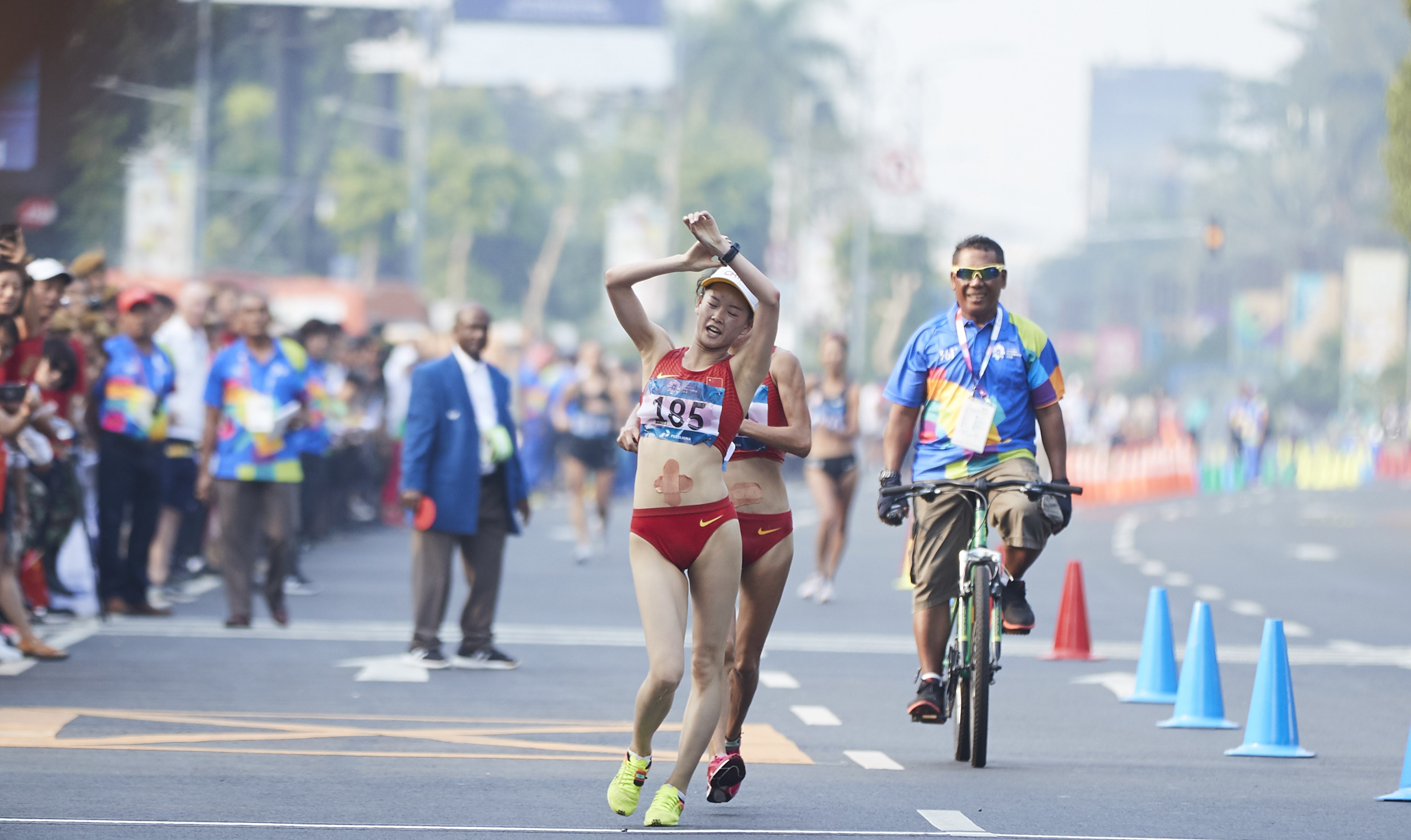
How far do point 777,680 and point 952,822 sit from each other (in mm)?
4719

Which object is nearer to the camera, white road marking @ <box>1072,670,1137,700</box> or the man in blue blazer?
white road marking @ <box>1072,670,1137,700</box>

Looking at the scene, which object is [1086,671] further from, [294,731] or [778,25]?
[778,25]

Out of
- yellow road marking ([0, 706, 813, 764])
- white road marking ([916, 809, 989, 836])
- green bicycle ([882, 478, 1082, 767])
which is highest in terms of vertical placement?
green bicycle ([882, 478, 1082, 767])

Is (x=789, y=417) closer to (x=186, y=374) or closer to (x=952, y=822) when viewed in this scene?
(x=952, y=822)

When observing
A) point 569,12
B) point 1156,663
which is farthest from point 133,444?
point 569,12

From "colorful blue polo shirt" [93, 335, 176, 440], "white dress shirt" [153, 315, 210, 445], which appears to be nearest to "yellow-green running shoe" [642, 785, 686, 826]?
"colorful blue polo shirt" [93, 335, 176, 440]

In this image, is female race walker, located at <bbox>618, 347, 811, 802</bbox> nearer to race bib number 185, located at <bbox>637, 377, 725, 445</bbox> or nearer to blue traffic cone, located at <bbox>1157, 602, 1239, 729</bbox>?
race bib number 185, located at <bbox>637, 377, 725, 445</bbox>

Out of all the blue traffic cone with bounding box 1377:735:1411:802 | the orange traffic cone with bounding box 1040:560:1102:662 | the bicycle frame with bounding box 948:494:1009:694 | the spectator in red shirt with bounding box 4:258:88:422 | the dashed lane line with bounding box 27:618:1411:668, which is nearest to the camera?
the blue traffic cone with bounding box 1377:735:1411:802

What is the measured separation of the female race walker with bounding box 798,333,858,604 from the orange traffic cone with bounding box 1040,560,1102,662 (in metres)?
3.46

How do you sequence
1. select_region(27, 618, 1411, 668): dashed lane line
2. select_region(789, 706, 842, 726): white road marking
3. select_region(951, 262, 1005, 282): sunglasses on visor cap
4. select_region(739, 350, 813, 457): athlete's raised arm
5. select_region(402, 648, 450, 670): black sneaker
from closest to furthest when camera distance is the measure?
select_region(739, 350, 813, 457): athlete's raised arm → select_region(951, 262, 1005, 282): sunglasses on visor cap → select_region(789, 706, 842, 726): white road marking → select_region(402, 648, 450, 670): black sneaker → select_region(27, 618, 1411, 668): dashed lane line

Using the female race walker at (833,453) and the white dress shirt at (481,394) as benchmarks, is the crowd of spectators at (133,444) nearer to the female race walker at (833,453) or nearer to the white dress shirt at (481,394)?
the white dress shirt at (481,394)

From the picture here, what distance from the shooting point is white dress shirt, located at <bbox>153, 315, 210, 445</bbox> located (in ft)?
51.3

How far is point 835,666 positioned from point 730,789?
532cm

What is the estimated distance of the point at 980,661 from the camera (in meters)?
8.87
